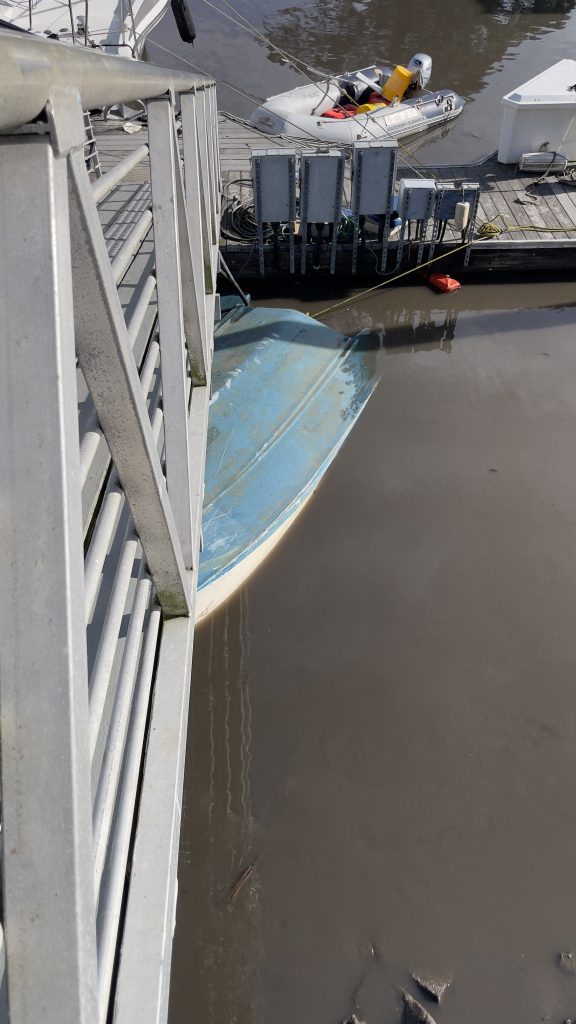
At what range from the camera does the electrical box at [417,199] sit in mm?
10148

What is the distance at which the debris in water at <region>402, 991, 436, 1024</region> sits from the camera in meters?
4.56

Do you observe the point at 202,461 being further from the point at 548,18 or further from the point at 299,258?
the point at 548,18

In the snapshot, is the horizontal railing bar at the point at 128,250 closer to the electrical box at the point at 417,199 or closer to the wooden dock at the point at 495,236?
the wooden dock at the point at 495,236

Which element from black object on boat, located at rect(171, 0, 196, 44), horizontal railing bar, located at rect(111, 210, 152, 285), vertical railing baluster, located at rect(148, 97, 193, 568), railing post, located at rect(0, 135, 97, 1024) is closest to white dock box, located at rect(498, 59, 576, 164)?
black object on boat, located at rect(171, 0, 196, 44)

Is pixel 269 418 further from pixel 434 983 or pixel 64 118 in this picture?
pixel 64 118

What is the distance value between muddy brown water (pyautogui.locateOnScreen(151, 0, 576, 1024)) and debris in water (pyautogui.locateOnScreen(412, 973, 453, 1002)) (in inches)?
2.2

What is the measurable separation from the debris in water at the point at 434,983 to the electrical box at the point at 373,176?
367 inches

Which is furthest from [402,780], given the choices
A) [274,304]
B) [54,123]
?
[274,304]

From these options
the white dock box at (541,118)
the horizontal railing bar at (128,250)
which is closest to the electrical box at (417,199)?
the white dock box at (541,118)

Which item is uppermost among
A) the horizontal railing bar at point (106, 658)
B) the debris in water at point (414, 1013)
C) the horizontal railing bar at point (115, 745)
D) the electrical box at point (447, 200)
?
the horizontal railing bar at point (106, 658)

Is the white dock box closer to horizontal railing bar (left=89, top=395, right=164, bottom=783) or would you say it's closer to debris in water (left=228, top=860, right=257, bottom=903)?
debris in water (left=228, top=860, right=257, bottom=903)

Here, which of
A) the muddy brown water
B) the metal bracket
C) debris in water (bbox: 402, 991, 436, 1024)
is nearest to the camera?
the metal bracket

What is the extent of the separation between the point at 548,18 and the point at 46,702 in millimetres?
30170

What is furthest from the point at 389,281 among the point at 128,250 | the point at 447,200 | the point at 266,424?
the point at 128,250
